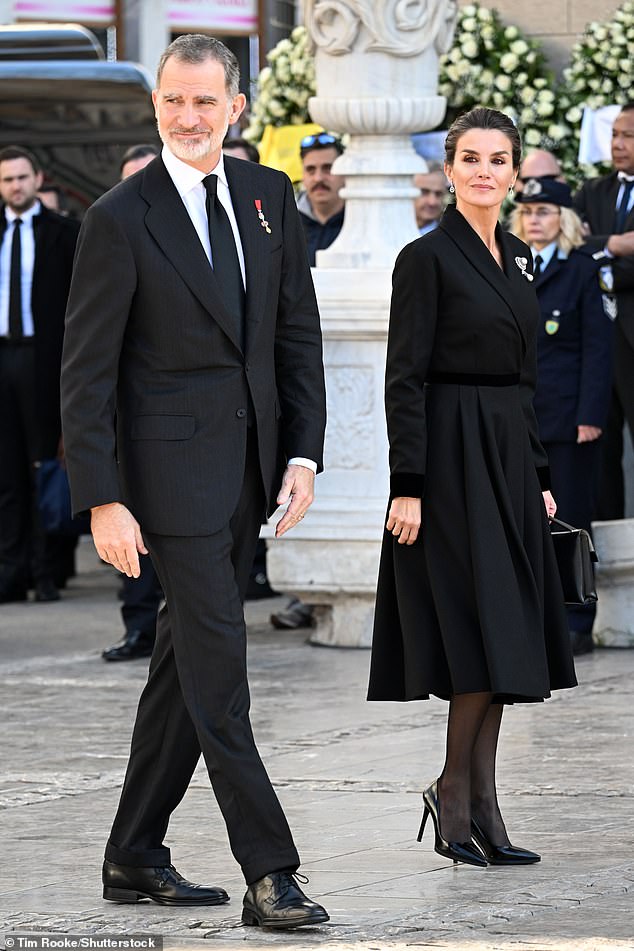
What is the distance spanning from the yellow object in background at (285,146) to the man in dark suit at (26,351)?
139 centimetres

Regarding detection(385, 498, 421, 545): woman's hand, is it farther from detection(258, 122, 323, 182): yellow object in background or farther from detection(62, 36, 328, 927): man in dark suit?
detection(258, 122, 323, 182): yellow object in background

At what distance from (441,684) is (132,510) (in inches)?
42.3

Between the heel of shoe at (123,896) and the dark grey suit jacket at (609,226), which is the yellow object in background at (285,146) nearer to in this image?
the dark grey suit jacket at (609,226)

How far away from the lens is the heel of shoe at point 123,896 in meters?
5.31

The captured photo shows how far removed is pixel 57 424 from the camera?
11867 mm

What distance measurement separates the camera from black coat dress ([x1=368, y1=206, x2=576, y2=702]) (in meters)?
5.73

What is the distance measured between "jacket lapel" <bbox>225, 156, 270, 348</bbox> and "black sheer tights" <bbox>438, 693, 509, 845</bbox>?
1.25m

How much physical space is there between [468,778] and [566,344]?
4.03m

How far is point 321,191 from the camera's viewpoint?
11000 mm

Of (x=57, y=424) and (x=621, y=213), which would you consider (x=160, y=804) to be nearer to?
(x=621, y=213)

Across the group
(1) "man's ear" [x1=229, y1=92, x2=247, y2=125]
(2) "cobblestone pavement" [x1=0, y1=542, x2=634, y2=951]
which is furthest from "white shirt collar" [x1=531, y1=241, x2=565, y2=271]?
(1) "man's ear" [x1=229, y1=92, x2=247, y2=125]

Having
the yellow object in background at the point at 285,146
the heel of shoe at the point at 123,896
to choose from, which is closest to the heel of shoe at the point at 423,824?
the heel of shoe at the point at 123,896

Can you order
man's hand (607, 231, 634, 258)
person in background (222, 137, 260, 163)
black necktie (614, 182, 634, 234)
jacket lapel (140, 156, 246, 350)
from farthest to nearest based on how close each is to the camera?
1. person in background (222, 137, 260, 163)
2. black necktie (614, 182, 634, 234)
3. man's hand (607, 231, 634, 258)
4. jacket lapel (140, 156, 246, 350)

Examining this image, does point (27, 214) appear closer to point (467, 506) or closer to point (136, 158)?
point (136, 158)
